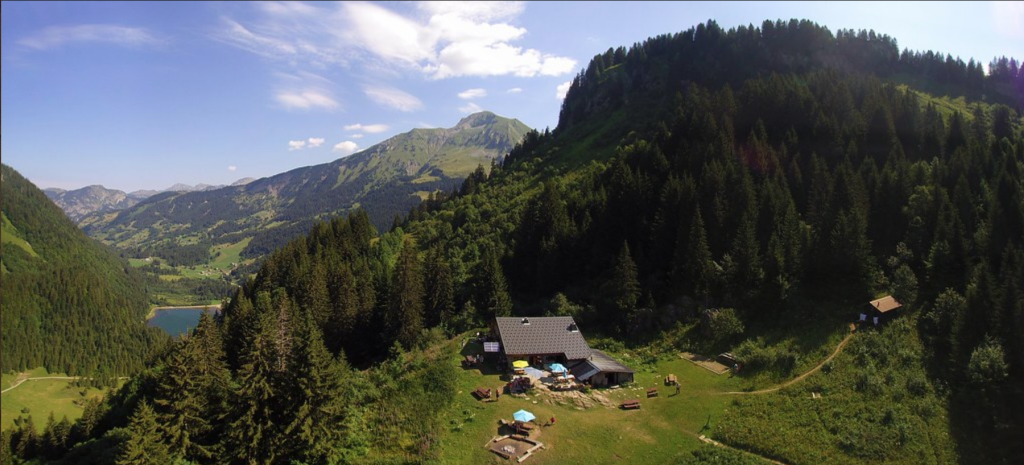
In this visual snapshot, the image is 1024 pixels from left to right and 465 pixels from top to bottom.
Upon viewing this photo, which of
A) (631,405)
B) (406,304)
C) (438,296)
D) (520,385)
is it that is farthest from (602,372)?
(438,296)

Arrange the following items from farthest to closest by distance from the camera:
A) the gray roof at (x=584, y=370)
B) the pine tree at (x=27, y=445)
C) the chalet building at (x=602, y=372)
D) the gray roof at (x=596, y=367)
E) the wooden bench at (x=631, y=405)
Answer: the pine tree at (x=27, y=445) → the chalet building at (x=602, y=372) → the gray roof at (x=596, y=367) → the gray roof at (x=584, y=370) → the wooden bench at (x=631, y=405)

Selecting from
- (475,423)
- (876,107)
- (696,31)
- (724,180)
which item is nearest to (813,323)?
(724,180)

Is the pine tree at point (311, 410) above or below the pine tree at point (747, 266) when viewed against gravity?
below

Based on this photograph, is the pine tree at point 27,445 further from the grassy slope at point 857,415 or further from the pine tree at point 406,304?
the grassy slope at point 857,415

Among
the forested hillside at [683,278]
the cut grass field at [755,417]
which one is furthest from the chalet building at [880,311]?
the cut grass field at [755,417]

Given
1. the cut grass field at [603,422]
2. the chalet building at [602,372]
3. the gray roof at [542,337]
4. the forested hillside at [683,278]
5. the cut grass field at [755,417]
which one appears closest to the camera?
the forested hillside at [683,278]

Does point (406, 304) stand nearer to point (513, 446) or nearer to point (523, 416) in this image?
point (523, 416)

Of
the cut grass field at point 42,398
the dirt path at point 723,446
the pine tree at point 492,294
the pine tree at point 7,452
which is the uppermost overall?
the pine tree at point 492,294

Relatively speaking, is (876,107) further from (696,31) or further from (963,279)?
(696,31)
